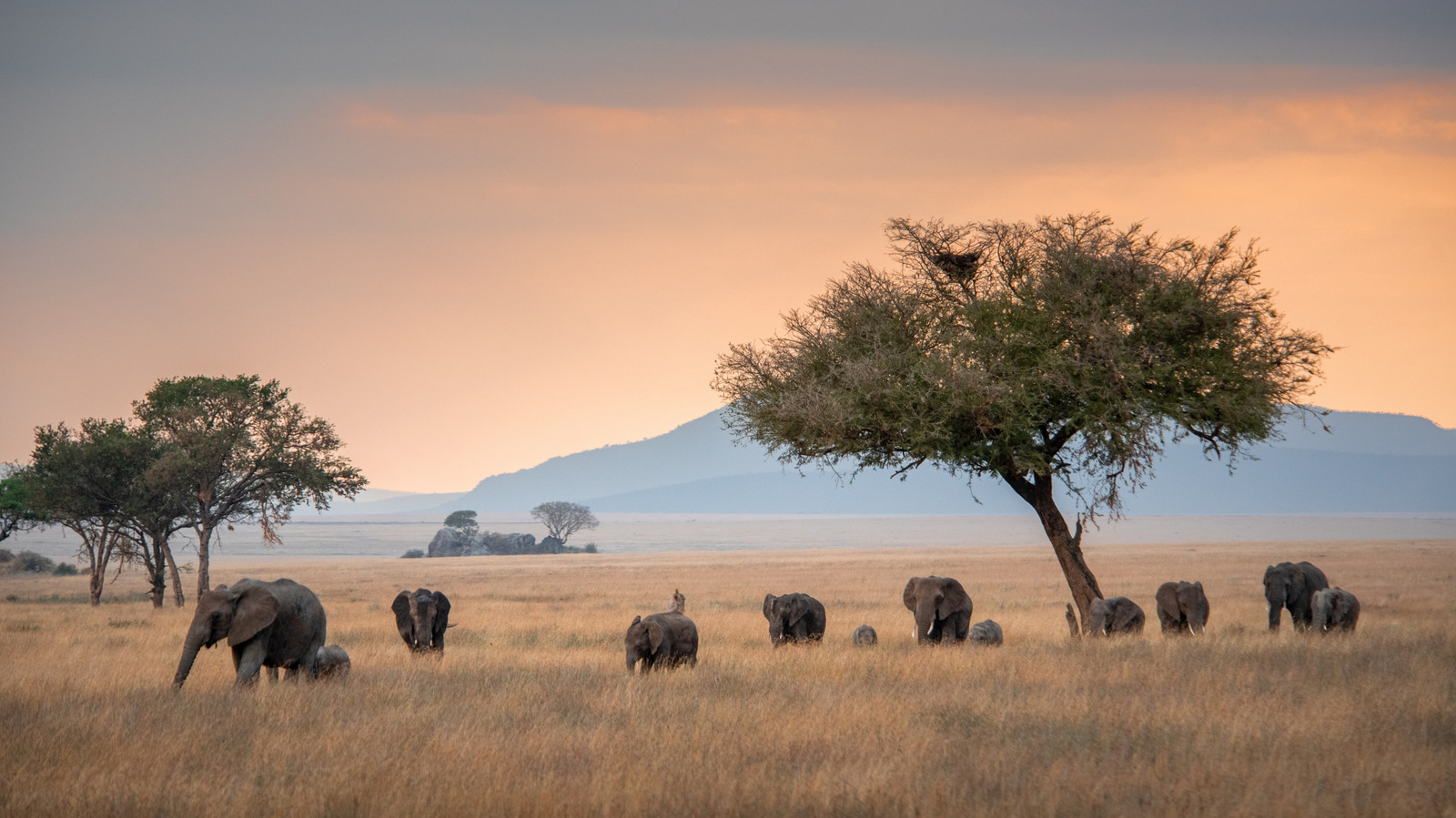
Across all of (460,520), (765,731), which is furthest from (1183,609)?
(460,520)

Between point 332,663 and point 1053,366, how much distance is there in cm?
1427

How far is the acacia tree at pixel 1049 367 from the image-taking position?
67.0 ft

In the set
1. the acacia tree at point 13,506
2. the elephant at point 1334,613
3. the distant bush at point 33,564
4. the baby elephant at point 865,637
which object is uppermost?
the acacia tree at point 13,506

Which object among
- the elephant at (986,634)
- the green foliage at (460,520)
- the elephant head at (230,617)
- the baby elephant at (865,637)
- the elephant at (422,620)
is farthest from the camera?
the green foliage at (460,520)

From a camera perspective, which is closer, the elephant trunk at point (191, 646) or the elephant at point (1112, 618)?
the elephant trunk at point (191, 646)

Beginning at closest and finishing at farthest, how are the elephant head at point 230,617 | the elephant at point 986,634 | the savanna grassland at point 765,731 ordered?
the savanna grassland at point 765,731
the elephant head at point 230,617
the elephant at point 986,634

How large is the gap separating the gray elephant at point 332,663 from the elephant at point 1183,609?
53.5 ft

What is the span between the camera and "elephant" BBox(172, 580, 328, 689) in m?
14.7

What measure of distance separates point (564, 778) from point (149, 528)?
3626 centimetres

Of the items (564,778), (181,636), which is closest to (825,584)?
(181,636)

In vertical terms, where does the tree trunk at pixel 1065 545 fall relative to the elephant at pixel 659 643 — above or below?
above

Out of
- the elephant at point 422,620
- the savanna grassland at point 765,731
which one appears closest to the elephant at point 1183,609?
the savanna grassland at point 765,731

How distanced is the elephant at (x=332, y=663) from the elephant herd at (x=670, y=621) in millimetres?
18

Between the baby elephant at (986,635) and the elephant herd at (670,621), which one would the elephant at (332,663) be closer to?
the elephant herd at (670,621)
